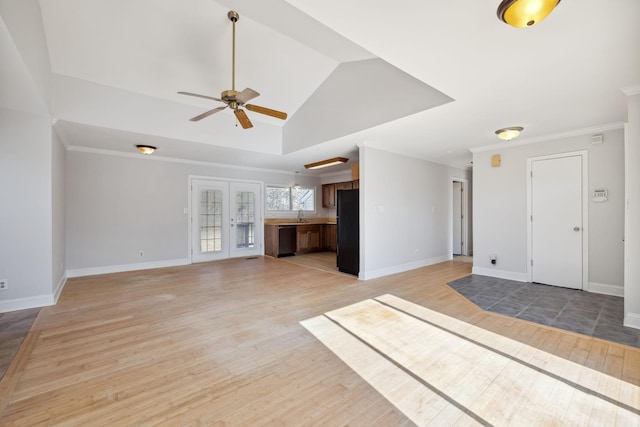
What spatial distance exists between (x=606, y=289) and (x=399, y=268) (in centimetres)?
300

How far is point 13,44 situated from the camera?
2.04 metres

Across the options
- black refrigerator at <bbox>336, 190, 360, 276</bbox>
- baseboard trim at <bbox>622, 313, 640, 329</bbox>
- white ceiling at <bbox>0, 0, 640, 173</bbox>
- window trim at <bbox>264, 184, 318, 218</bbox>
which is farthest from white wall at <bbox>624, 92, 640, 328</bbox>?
window trim at <bbox>264, 184, 318, 218</bbox>

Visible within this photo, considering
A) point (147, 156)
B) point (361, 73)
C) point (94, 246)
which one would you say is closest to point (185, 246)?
point (94, 246)

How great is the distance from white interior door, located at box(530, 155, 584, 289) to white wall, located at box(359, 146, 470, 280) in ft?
6.51

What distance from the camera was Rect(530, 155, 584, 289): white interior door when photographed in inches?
163

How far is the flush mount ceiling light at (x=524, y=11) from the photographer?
1.55 m

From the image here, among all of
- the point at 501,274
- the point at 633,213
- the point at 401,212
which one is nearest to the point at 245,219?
the point at 401,212

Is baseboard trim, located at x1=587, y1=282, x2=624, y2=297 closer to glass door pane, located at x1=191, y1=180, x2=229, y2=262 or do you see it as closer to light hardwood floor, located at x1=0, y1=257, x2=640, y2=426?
light hardwood floor, located at x1=0, y1=257, x2=640, y2=426

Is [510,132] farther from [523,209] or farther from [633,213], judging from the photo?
[633,213]

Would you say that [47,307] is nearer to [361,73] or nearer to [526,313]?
[361,73]

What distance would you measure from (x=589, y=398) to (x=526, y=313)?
163cm

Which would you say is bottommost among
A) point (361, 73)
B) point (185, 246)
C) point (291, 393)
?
point (291, 393)

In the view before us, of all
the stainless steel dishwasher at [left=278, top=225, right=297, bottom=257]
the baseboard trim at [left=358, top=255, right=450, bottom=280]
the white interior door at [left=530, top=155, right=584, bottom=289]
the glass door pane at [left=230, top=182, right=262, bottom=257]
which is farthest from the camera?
the stainless steel dishwasher at [left=278, top=225, right=297, bottom=257]

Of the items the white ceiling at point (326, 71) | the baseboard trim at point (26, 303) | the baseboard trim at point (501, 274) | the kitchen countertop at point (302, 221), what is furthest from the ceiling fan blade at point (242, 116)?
the baseboard trim at point (501, 274)
